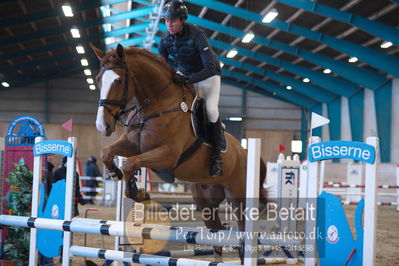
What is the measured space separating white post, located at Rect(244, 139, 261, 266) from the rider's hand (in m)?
0.99

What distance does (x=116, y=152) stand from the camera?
3123 mm

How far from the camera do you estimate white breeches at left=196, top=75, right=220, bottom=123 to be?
11.4 ft

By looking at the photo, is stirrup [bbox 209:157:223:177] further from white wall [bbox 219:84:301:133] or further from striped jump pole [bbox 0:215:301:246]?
white wall [bbox 219:84:301:133]

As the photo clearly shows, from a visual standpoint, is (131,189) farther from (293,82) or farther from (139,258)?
(293,82)

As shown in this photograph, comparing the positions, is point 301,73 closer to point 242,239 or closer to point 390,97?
point 390,97

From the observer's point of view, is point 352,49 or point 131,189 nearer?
point 131,189

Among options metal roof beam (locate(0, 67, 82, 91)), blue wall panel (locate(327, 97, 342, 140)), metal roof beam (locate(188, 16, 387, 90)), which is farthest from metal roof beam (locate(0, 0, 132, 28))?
blue wall panel (locate(327, 97, 342, 140))

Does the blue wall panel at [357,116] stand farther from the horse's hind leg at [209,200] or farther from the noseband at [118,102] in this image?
the noseband at [118,102]

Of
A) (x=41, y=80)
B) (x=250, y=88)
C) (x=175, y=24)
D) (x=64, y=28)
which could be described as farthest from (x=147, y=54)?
(x=250, y=88)

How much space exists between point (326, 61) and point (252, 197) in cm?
1461

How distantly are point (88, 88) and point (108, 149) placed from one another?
20.2 m

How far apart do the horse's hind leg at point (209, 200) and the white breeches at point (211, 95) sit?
915mm

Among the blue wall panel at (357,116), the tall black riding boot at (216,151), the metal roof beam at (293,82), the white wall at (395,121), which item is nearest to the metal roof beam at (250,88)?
the metal roof beam at (293,82)

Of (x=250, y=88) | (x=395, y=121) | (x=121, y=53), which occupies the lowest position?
(x=121, y=53)
